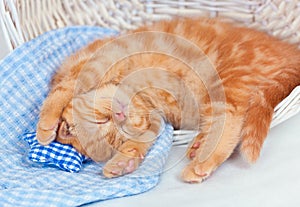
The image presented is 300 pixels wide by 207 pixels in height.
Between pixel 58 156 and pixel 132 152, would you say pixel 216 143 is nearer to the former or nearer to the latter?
pixel 132 152

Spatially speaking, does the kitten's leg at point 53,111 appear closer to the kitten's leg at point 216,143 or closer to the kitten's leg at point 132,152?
the kitten's leg at point 132,152

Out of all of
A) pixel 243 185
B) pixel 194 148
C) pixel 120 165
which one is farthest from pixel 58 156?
pixel 243 185

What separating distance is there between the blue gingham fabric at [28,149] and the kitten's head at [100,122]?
0.06 metres

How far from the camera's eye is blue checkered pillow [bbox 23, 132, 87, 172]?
1399 mm

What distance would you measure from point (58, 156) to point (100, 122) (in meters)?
0.14

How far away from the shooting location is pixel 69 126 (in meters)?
1.46

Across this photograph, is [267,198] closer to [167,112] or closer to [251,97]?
[251,97]

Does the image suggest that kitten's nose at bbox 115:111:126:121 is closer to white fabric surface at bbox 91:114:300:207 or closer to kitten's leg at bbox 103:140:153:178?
kitten's leg at bbox 103:140:153:178

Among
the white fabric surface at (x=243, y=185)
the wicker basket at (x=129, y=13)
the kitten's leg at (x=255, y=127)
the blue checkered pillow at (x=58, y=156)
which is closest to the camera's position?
the white fabric surface at (x=243, y=185)

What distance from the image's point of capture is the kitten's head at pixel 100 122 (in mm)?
1434

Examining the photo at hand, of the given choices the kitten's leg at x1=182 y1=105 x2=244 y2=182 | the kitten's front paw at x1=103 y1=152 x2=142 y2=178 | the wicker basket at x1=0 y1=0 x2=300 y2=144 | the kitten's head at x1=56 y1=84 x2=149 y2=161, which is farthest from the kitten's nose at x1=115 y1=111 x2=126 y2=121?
the wicker basket at x1=0 y1=0 x2=300 y2=144

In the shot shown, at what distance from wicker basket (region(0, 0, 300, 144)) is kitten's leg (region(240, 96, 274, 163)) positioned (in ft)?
1.40

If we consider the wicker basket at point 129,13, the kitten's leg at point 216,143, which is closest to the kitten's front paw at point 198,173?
the kitten's leg at point 216,143

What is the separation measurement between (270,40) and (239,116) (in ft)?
1.07
